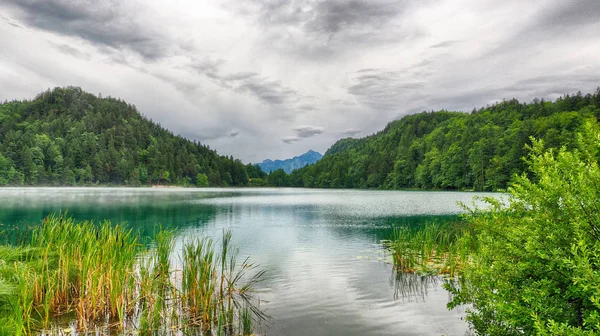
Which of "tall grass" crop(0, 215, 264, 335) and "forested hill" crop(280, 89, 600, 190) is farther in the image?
"forested hill" crop(280, 89, 600, 190)

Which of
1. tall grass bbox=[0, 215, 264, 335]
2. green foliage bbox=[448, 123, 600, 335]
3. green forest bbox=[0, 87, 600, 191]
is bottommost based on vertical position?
tall grass bbox=[0, 215, 264, 335]

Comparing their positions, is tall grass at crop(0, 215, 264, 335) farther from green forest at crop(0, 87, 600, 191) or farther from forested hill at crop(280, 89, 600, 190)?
green forest at crop(0, 87, 600, 191)

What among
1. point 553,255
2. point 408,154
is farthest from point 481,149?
point 553,255

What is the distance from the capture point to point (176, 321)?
868 centimetres

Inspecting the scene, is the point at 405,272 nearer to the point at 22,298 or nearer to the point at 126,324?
the point at 126,324

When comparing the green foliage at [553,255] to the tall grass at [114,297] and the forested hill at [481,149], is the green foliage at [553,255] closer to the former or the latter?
the tall grass at [114,297]

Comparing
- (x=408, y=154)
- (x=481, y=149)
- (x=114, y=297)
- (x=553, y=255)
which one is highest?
(x=408, y=154)

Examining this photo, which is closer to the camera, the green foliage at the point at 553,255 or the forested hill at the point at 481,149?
the green foliage at the point at 553,255

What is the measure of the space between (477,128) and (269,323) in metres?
155

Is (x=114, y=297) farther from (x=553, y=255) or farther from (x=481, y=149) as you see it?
(x=481, y=149)

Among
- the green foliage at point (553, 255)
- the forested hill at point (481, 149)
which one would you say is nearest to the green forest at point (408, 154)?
the forested hill at point (481, 149)

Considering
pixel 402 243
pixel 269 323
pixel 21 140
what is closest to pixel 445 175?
pixel 402 243

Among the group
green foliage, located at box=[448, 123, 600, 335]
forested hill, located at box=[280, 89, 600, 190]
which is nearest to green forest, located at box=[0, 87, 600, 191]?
forested hill, located at box=[280, 89, 600, 190]

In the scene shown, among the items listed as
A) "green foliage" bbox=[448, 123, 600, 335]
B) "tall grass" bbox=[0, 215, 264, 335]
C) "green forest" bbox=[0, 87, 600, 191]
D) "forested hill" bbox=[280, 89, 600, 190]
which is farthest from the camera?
"green forest" bbox=[0, 87, 600, 191]
